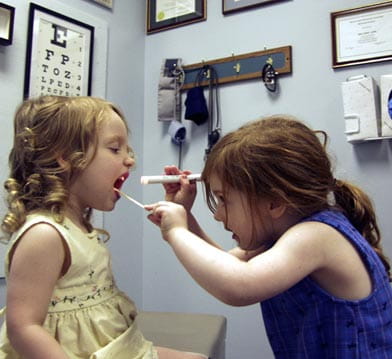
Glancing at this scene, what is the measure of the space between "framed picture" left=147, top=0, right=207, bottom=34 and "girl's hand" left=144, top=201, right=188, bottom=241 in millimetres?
1195

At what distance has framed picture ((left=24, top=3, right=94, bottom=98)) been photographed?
1.40m

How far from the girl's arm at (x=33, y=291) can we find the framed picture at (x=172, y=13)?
4.38ft

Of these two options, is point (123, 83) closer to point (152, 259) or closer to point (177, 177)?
point (152, 259)

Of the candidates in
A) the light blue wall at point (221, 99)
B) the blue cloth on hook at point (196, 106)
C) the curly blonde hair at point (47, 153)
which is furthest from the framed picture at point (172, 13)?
the curly blonde hair at point (47, 153)

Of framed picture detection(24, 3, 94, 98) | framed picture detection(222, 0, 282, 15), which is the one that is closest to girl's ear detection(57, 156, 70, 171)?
framed picture detection(24, 3, 94, 98)

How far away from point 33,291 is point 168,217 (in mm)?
262

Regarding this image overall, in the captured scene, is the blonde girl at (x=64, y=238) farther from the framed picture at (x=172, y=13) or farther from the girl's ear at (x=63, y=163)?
the framed picture at (x=172, y=13)

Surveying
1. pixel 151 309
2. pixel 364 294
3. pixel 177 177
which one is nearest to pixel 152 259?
pixel 151 309

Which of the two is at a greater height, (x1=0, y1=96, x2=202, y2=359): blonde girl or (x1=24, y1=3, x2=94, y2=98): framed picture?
(x1=24, y1=3, x2=94, y2=98): framed picture

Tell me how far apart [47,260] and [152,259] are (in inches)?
44.4

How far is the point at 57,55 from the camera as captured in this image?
147 centimetres

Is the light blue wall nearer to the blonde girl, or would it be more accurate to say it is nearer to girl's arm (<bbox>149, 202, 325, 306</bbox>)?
the blonde girl

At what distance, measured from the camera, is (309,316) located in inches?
28.5

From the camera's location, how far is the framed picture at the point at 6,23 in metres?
1.30
